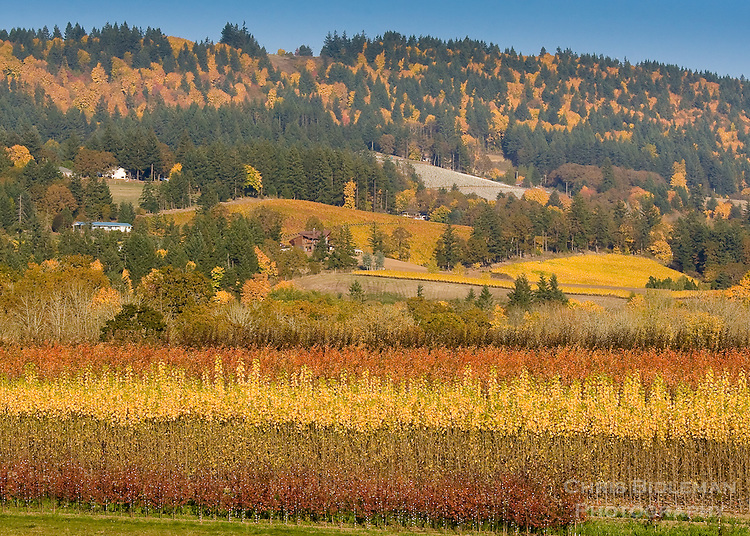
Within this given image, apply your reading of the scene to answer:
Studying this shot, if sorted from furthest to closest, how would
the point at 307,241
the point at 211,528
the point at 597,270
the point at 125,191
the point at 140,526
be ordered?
the point at 125,191
the point at 307,241
the point at 597,270
the point at 211,528
the point at 140,526

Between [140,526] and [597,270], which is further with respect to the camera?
[597,270]

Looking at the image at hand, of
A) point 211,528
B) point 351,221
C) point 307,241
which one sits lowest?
point 211,528

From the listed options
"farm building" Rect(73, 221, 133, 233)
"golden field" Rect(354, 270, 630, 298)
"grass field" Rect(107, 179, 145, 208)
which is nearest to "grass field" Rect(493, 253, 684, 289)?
"golden field" Rect(354, 270, 630, 298)

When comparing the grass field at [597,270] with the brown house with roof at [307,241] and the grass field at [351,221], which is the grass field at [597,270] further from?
the brown house with roof at [307,241]

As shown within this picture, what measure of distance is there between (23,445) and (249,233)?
90821mm

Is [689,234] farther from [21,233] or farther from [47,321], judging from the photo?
[47,321]

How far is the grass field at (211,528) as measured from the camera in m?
25.2

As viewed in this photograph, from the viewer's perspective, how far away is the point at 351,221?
534 ft

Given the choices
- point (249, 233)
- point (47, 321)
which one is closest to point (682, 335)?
point (47, 321)

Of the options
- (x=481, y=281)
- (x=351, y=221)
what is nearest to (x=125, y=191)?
(x=351, y=221)

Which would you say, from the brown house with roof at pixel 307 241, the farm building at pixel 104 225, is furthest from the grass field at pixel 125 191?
the brown house with roof at pixel 307 241

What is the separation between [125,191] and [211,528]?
505ft

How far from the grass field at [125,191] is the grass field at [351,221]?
46.3 ft

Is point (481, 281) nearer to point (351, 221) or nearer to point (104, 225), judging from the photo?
point (351, 221)
